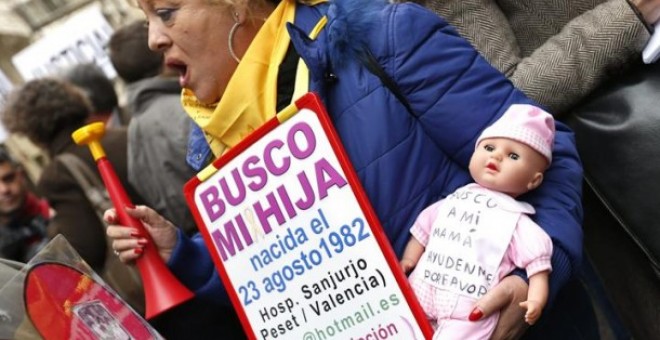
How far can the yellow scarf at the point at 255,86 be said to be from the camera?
1.68 meters

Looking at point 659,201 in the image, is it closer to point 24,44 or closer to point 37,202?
point 37,202

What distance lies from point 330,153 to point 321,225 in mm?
147

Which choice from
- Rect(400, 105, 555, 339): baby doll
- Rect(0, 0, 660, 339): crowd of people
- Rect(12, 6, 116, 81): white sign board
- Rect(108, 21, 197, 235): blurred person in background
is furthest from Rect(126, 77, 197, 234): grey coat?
Rect(12, 6, 116, 81): white sign board

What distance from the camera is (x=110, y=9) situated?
15133 mm

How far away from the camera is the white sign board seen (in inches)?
250

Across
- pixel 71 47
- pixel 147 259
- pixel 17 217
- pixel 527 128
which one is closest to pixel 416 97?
pixel 527 128

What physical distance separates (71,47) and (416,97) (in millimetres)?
5479

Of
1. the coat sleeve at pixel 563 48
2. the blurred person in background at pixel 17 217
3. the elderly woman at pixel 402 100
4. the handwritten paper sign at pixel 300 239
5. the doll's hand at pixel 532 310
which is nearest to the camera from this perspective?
the doll's hand at pixel 532 310

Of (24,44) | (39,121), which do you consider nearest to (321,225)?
(39,121)

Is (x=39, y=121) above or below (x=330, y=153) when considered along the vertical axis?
below

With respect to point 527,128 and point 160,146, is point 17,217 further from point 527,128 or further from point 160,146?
point 527,128

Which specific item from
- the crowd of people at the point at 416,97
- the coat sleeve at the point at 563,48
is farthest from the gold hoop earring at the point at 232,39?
the coat sleeve at the point at 563,48

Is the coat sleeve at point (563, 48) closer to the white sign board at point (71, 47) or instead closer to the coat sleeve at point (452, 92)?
the coat sleeve at point (452, 92)

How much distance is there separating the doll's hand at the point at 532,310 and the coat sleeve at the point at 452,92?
207 mm
